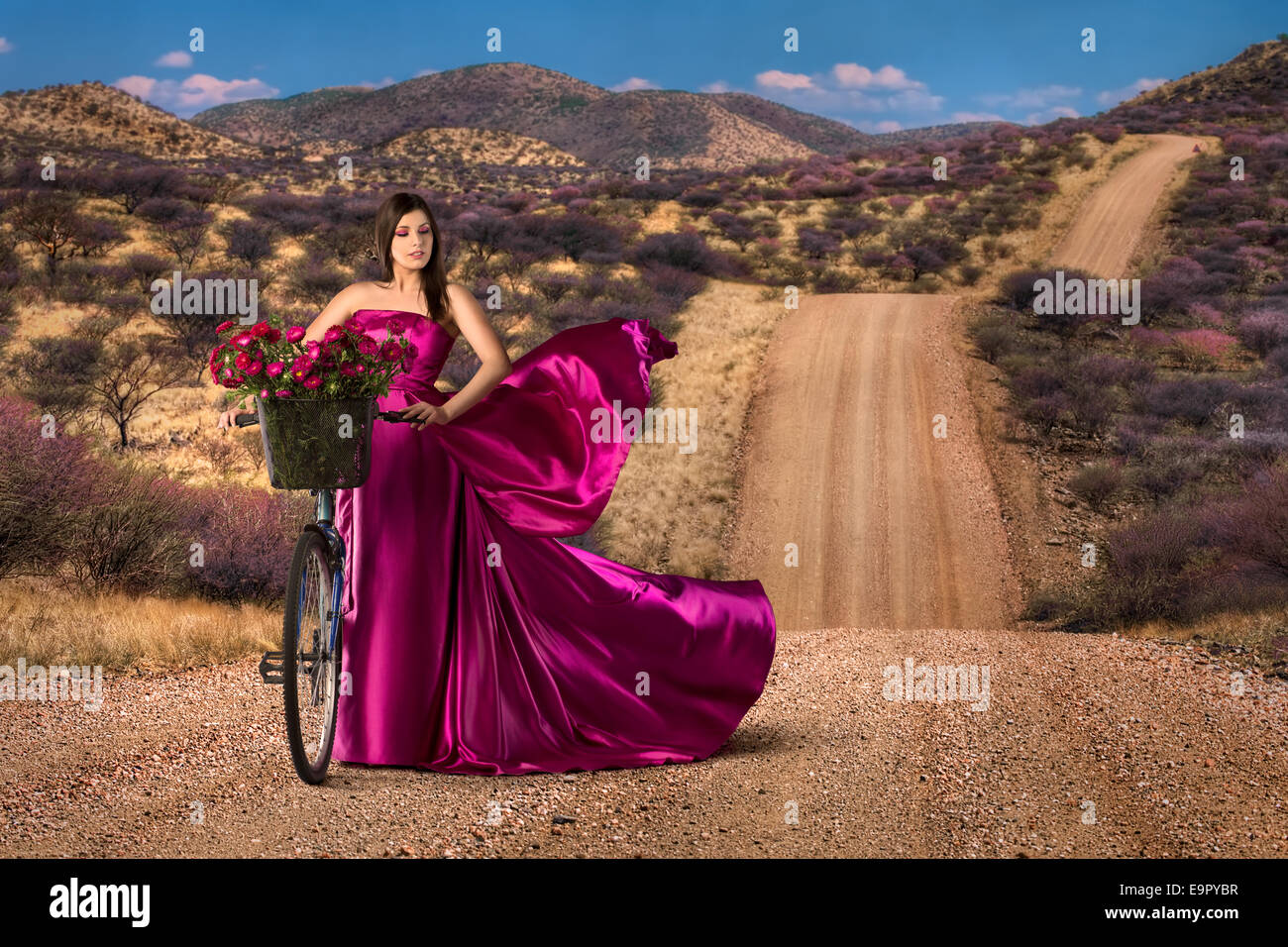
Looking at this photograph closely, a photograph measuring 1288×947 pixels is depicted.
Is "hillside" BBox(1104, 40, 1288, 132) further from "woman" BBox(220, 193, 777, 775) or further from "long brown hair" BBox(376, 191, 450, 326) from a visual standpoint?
"long brown hair" BBox(376, 191, 450, 326)

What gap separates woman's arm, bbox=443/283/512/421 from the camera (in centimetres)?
467

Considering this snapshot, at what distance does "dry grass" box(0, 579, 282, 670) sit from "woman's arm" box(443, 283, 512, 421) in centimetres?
355

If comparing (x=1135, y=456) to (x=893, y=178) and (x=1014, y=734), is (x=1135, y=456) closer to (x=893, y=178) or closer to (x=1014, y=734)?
(x=1014, y=734)

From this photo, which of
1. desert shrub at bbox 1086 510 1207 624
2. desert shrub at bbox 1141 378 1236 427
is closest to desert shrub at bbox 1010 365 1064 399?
desert shrub at bbox 1141 378 1236 427

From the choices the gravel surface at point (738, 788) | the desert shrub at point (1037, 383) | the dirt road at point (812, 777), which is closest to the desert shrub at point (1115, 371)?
the desert shrub at point (1037, 383)

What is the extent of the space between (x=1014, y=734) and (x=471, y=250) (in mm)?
26672

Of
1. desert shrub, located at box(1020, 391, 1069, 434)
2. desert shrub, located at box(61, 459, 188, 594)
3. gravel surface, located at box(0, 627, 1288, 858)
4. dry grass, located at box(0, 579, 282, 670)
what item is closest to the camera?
gravel surface, located at box(0, 627, 1288, 858)

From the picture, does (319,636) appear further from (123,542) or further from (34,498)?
(34,498)

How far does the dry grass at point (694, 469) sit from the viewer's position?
14.8 meters

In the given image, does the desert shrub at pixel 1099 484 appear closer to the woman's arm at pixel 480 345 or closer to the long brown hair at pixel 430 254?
the woman's arm at pixel 480 345

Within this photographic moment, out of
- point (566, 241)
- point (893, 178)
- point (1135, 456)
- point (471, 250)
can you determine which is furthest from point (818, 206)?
point (1135, 456)

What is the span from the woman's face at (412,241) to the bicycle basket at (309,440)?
0.98 meters

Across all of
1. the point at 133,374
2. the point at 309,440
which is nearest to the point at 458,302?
the point at 309,440

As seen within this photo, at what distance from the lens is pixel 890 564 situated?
46.3 ft
